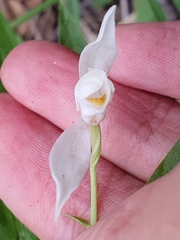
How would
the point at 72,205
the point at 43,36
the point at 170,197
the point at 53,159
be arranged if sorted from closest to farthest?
1. the point at 170,197
2. the point at 53,159
3. the point at 72,205
4. the point at 43,36

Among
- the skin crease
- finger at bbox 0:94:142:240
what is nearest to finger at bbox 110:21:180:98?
the skin crease

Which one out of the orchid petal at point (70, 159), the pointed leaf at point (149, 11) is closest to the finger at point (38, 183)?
the orchid petal at point (70, 159)

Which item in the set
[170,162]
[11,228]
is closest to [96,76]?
[170,162]

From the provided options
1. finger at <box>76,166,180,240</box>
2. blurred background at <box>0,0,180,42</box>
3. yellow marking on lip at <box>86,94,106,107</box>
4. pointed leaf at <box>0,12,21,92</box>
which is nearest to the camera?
finger at <box>76,166,180,240</box>

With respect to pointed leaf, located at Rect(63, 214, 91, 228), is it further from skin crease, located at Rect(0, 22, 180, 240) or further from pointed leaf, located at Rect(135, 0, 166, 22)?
pointed leaf, located at Rect(135, 0, 166, 22)

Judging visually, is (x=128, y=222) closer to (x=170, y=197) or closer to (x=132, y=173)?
(x=170, y=197)

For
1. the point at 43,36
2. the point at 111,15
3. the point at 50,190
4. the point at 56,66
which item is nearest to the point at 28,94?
the point at 56,66
